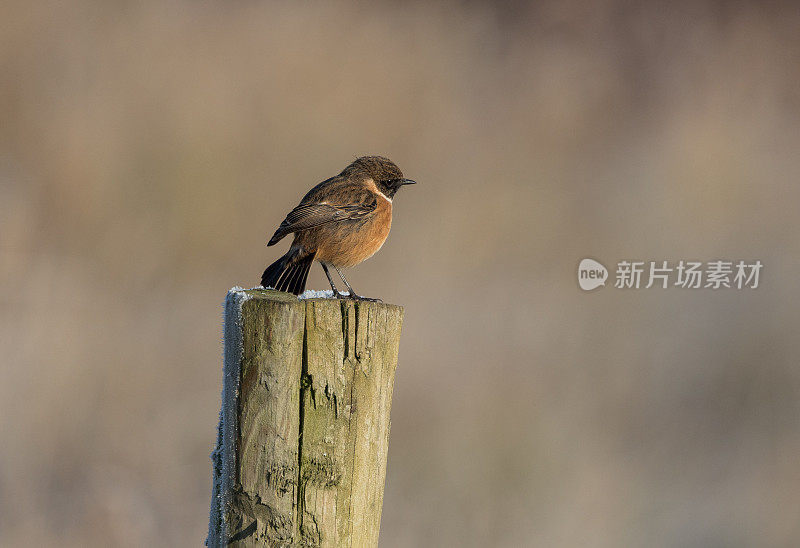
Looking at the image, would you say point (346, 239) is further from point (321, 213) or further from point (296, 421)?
point (296, 421)

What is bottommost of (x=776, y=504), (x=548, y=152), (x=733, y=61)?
(x=776, y=504)

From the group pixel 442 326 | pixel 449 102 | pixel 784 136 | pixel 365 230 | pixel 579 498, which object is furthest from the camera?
pixel 784 136

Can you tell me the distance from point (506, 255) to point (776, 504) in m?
2.90

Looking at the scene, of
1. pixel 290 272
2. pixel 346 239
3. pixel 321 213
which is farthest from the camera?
pixel 346 239

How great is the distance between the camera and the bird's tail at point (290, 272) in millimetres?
4230

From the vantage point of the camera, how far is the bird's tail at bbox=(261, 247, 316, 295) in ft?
13.9

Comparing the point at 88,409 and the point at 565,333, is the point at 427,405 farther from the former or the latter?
the point at 88,409

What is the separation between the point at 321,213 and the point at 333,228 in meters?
0.13

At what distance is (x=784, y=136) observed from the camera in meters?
10.4

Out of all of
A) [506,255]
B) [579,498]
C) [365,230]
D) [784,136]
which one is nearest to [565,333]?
[506,255]

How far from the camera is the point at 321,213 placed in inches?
178

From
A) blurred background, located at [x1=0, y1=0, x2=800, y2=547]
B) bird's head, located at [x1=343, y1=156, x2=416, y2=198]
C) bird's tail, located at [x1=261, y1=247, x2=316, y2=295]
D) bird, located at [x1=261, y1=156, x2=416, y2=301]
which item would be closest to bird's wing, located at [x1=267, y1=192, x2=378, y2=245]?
bird, located at [x1=261, y1=156, x2=416, y2=301]

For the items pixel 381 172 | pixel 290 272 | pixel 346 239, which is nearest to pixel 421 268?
pixel 381 172

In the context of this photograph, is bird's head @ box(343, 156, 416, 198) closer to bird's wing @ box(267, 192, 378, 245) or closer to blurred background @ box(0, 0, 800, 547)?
bird's wing @ box(267, 192, 378, 245)
